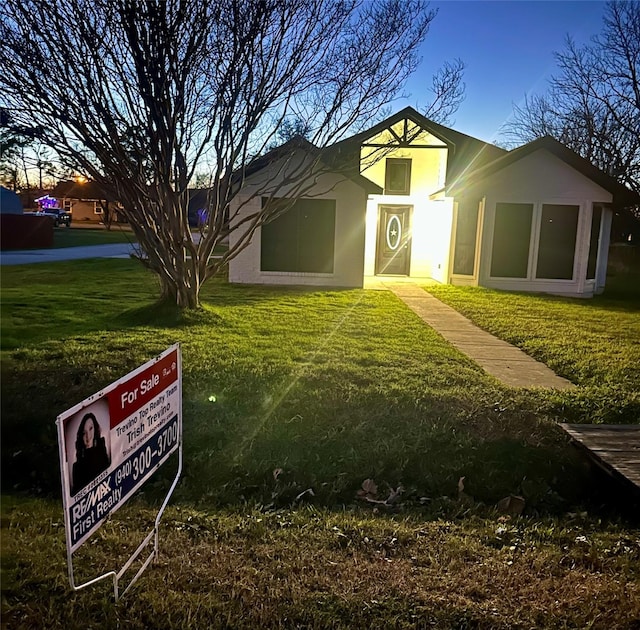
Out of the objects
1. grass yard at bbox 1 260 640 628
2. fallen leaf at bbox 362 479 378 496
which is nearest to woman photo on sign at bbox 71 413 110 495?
grass yard at bbox 1 260 640 628

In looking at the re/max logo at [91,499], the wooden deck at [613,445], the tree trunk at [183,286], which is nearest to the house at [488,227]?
the tree trunk at [183,286]

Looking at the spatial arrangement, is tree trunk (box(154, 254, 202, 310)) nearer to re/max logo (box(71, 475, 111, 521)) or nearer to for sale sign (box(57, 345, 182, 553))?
for sale sign (box(57, 345, 182, 553))

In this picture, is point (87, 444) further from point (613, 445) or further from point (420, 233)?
point (420, 233)

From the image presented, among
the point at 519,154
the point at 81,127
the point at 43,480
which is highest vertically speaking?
the point at 519,154

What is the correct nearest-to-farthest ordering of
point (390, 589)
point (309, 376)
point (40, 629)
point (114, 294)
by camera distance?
1. point (40, 629)
2. point (390, 589)
3. point (309, 376)
4. point (114, 294)

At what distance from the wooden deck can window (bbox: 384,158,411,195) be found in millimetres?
12836

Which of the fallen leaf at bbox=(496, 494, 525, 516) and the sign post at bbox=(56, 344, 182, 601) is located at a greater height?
the sign post at bbox=(56, 344, 182, 601)

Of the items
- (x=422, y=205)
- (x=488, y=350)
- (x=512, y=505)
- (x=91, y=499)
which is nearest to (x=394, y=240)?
(x=422, y=205)

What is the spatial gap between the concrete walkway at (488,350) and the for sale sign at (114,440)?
412cm

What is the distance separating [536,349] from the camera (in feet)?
24.0

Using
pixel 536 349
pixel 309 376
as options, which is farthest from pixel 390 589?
pixel 536 349

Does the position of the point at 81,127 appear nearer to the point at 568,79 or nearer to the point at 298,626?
the point at 298,626

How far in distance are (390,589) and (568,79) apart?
72.6 feet

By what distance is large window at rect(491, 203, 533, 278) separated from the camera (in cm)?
1430
